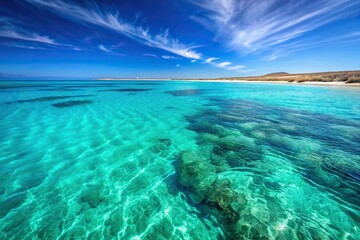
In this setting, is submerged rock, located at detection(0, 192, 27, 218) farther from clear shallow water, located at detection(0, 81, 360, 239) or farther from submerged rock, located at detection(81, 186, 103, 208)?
submerged rock, located at detection(81, 186, 103, 208)

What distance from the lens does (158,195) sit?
4.82 meters

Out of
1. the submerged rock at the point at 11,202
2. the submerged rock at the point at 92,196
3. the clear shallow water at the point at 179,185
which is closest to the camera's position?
the clear shallow water at the point at 179,185

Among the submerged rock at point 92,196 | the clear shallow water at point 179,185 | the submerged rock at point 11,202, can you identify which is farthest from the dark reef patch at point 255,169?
the submerged rock at point 11,202

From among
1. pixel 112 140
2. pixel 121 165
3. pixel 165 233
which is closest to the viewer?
pixel 165 233

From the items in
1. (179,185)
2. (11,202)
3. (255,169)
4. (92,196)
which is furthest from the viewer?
(255,169)

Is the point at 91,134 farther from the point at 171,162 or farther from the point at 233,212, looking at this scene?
the point at 233,212

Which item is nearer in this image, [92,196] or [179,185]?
[92,196]

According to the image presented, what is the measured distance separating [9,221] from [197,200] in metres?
4.24

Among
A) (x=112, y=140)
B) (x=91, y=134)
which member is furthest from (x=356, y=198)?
(x=91, y=134)

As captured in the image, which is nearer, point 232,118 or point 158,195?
point 158,195

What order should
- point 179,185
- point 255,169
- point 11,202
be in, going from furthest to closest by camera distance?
point 255,169 → point 179,185 → point 11,202

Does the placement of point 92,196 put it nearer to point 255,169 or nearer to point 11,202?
point 11,202

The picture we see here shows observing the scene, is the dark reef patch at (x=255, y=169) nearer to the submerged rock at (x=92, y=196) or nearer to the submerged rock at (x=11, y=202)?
the submerged rock at (x=92, y=196)

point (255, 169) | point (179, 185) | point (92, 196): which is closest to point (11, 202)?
point (92, 196)
